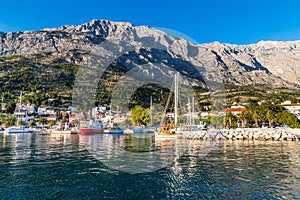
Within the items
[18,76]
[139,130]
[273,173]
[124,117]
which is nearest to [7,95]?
[18,76]

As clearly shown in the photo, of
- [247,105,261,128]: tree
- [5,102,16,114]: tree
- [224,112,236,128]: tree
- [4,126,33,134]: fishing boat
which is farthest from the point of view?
[5,102,16,114]: tree

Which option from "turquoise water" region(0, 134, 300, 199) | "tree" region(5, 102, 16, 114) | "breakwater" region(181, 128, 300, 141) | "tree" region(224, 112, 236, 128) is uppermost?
"tree" region(5, 102, 16, 114)

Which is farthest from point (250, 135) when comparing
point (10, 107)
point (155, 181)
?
point (10, 107)

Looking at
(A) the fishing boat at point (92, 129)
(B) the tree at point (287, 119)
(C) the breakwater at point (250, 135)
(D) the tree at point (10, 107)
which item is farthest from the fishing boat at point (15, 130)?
(B) the tree at point (287, 119)

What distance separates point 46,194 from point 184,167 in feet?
28.2

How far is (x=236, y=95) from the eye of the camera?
145250 millimetres

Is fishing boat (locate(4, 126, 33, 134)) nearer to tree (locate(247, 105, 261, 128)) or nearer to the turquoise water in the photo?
the turquoise water

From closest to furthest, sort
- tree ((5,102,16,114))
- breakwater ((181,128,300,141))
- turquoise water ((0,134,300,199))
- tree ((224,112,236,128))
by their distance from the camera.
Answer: turquoise water ((0,134,300,199)), breakwater ((181,128,300,141)), tree ((224,112,236,128)), tree ((5,102,16,114))

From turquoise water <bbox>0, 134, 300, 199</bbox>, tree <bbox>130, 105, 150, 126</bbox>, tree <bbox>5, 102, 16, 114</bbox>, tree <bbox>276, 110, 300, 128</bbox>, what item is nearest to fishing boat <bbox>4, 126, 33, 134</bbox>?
tree <bbox>5, 102, 16, 114</bbox>

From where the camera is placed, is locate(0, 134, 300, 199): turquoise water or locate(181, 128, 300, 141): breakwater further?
locate(181, 128, 300, 141): breakwater

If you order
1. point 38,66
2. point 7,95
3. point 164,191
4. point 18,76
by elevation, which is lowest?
point 164,191

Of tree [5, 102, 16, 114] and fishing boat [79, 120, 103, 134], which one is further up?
tree [5, 102, 16, 114]

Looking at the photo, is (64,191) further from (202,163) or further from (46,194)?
(202,163)

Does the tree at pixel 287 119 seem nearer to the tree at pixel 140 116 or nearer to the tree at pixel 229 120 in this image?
the tree at pixel 229 120
